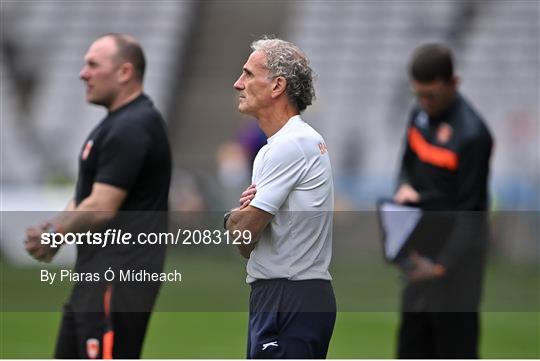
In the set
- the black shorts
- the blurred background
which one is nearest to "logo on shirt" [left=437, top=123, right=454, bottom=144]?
the black shorts

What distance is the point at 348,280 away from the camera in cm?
727

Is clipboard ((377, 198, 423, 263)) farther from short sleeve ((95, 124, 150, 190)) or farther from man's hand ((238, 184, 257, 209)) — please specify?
man's hand ((238, 184, 257, 209))

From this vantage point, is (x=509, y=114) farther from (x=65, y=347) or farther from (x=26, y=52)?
(x=65, y=347)

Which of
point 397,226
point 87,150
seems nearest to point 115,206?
point 87,150

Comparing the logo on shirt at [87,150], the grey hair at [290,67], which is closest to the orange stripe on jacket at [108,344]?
the logo on shirt at [87,150]

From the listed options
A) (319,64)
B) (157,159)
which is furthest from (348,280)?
(319,64)

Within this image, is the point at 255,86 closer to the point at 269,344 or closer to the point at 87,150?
the point at 269,344

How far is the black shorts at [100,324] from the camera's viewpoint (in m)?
5.13

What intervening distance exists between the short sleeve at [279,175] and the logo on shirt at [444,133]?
7.45 ft

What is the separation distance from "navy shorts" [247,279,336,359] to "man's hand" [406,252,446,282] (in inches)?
77.7

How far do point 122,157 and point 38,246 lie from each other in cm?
57

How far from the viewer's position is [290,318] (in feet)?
13.9

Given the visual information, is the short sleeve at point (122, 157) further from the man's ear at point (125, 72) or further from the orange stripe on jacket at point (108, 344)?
the orange stripe on jacket at point (108, 344)

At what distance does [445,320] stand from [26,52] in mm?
16965
